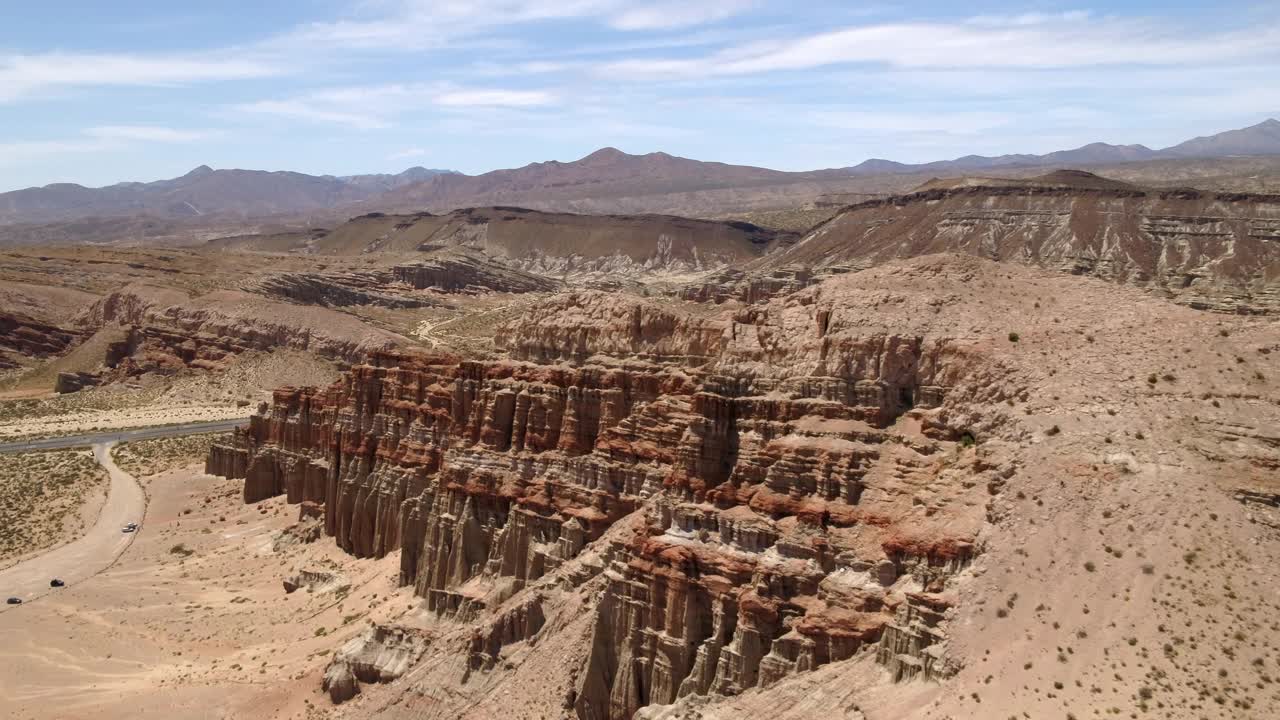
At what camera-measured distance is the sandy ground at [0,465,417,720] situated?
44000mm

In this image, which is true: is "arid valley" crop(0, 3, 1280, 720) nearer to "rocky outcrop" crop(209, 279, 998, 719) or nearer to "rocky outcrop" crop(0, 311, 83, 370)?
"rocky outcrop" crop(209, 279, 998, 719)

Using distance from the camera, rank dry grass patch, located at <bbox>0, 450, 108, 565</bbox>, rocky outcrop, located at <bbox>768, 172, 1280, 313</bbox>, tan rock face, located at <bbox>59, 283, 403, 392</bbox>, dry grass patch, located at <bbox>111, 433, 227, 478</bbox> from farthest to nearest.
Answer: rocky outcrop, located at <bbox>768, 172, 1280, 313</bbox>
tan rock face, located at <bbox>59, 283, 403, 392</bbox>
dry grass patch, located at <bbox>111, 433, 227, 478</bbox>
dry grass patch, located at <bbox>0, 450, 108, 565</bbox>

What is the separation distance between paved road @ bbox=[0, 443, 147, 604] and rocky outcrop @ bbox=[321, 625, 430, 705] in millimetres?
23096

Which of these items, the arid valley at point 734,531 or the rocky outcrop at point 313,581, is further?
the rocky outcrop at point 313,581

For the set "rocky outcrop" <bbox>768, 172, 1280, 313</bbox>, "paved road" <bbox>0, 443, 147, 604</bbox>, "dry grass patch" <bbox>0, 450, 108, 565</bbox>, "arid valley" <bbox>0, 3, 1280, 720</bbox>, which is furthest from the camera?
"rocky outcrop" <bbox>768, 172, 1280, 313</bbox>

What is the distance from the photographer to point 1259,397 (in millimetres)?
29500

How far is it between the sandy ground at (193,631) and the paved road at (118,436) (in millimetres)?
33094

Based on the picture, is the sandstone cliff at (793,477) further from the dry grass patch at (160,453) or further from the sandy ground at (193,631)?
the dry grass patch at (160,453)

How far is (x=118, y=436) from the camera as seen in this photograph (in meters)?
97.9

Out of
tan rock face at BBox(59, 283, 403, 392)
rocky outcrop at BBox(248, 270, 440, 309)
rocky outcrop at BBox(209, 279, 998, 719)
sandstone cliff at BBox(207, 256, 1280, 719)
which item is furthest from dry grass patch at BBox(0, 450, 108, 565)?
rocky outcrop at BBox(248, 270, 440, 309)

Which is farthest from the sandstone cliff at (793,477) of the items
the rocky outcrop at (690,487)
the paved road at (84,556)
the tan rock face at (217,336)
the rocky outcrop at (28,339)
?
the rocky outcrop at (28,339)

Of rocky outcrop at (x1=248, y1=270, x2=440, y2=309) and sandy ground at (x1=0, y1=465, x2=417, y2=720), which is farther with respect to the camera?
rocky outcrop at (x1=248, y1=270, x2=440, y2=309)

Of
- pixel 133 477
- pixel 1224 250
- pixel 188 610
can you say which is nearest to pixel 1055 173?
pixel 1224 250

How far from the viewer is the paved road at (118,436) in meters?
93.5
